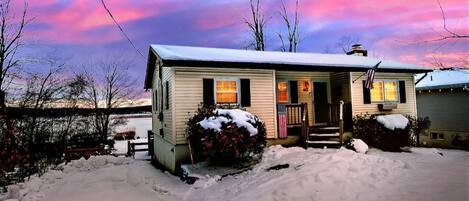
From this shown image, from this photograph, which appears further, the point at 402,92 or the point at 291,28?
the point at 291,28

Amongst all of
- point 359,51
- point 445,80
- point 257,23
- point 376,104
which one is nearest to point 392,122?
point 376,104

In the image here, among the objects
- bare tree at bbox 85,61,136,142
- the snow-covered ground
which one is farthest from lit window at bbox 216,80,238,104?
bare tree at bbox 85,61,136,142

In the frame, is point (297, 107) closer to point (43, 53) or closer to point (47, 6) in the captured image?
point (47, 6)

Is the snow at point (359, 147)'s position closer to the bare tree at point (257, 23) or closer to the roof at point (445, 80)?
the roof at point (445, 80)

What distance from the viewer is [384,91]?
55.4 ft

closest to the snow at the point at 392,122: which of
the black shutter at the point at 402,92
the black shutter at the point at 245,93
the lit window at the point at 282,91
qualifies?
the black shutter at the point at 402,92

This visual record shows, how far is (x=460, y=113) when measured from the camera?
67.3 ft

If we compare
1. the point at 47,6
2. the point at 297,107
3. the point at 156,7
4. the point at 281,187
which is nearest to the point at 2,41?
the point at 47,6

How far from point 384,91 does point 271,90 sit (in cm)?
641

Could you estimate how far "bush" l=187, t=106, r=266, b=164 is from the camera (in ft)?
34.8

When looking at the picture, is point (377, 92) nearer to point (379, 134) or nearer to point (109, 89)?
point (379, 134)

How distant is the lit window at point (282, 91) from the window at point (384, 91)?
13.8 feet

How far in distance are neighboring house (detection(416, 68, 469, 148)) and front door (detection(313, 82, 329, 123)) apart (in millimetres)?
6470

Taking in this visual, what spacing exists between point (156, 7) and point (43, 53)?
49.1 ft
